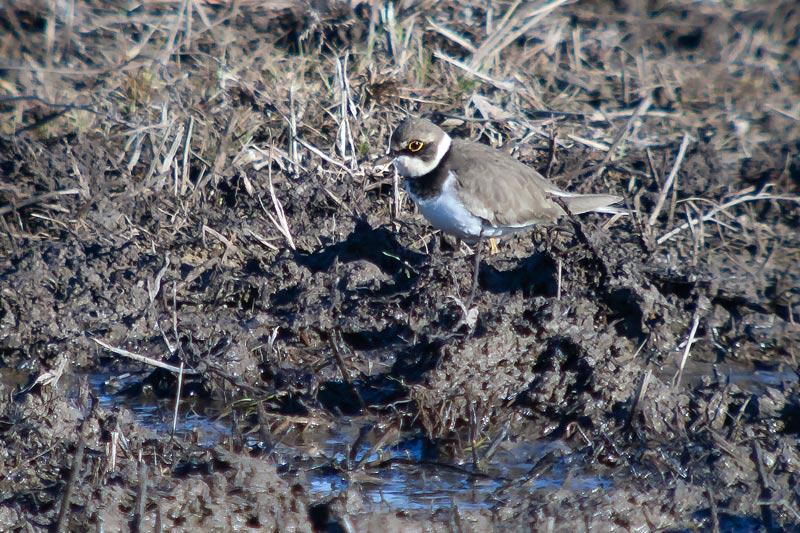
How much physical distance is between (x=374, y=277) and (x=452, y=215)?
23.4 inches

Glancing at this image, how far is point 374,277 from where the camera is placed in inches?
218

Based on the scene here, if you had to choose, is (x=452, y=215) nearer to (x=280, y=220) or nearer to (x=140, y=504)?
(x=280, y=220)

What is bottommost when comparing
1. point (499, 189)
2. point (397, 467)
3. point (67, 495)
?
point (397, 467)

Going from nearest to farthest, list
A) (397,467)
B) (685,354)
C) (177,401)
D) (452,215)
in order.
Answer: (397,467) → (177,401) → (685,354) → (452,215)

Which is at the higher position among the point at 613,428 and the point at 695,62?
the point at 695,62

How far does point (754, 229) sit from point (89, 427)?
462 cm

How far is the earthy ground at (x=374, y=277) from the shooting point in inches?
157

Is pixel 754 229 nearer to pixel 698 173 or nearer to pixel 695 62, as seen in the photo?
pixel 698 173

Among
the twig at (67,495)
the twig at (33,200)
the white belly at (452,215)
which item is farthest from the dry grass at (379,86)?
the twig at (67,495)

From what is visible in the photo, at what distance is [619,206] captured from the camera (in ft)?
21.3

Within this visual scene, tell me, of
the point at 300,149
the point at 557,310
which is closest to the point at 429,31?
the point at 300,149

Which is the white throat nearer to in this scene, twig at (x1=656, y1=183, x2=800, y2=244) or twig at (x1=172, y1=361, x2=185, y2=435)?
twig at (x1=656, y1=183, x2=800, y2=244)

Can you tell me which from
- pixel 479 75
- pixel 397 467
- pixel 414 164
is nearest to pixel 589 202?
pixel 414 164

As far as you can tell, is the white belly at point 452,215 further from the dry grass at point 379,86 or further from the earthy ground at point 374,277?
the dry grass at point 379,86
